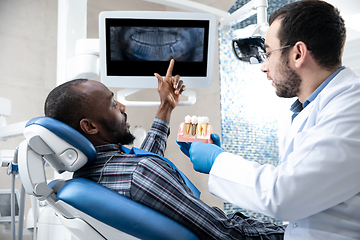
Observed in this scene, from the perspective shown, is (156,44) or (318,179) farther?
(156,44)

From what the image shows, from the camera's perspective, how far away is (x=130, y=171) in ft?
3.60

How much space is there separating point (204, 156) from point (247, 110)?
2554mm

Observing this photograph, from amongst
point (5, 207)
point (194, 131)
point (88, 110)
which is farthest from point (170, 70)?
point (5, 207)

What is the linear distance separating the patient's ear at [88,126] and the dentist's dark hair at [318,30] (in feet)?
2.64

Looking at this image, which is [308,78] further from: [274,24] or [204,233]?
[204,233]

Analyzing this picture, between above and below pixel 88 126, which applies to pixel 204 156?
below

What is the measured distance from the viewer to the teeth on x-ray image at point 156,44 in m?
1.62

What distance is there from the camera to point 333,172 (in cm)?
86

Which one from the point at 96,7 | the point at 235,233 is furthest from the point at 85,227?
the point at 96,7

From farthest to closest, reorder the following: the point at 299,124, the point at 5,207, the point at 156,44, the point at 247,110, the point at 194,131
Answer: the point at 247,110
the point at 5,207
the point at 156,44
the point at 194,131
the point at 299,124

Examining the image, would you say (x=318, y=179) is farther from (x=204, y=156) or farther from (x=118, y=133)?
(x=118, y=133)

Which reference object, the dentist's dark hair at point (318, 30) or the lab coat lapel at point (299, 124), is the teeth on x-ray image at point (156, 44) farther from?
the lab coat lapel at point (299, 124)

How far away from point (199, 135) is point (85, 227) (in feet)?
2.27

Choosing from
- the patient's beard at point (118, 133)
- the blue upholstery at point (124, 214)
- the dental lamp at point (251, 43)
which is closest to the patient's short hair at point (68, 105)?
the patient's beard at point (118, 133)
